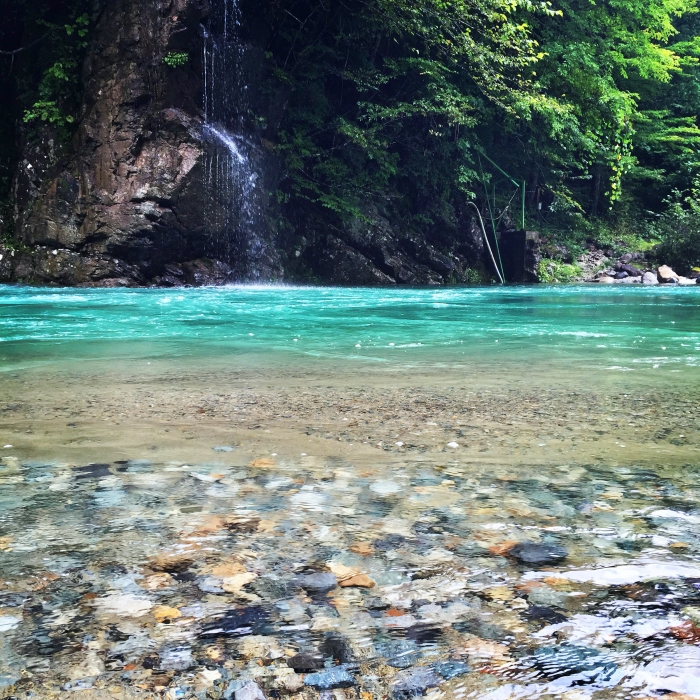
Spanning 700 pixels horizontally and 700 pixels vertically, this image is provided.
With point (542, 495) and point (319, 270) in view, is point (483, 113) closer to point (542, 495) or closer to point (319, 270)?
point (319, 270)

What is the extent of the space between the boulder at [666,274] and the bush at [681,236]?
1.19m

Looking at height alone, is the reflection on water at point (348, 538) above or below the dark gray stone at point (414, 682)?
above

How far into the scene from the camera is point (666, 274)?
20.3 m

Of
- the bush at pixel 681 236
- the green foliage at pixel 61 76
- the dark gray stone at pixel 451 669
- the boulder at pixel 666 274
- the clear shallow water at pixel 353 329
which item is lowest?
the dark gray stone at pixel 451 669

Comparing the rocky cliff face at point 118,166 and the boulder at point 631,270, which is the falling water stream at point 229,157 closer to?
the rocky cliff face at point 118,166

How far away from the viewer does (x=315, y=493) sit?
193 centimetres

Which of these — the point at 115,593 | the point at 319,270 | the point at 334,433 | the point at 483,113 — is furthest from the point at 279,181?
the point at 115,593

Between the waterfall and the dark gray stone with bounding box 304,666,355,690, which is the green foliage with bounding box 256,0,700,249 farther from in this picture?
the dark gray stone with bounding box 304,666,355,690

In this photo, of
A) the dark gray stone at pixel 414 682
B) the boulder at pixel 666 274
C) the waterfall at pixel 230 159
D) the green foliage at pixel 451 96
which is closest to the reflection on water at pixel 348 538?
the dark gray stone at pixel 414 682

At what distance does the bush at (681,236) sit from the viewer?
70.3 feet

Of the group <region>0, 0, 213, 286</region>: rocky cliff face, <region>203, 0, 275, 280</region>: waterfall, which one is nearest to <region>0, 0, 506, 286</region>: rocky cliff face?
<region>0, 0, 213, 286</region>: rocky cliff face

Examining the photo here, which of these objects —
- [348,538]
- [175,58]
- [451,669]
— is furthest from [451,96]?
[451,669]

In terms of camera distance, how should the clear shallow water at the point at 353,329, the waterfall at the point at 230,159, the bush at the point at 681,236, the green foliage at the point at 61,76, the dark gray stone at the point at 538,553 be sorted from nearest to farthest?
1. the dark gray stone at the point at 538,553
2. the clear shallow water at the point at 353,329
3. the green foliage at the point at 61,76
4. the waterfall at the point at 230,159
5. the bush at the point at 681,236

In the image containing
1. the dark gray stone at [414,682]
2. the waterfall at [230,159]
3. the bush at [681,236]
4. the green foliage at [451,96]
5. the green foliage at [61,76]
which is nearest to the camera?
the dark gray stone at [414,682]
